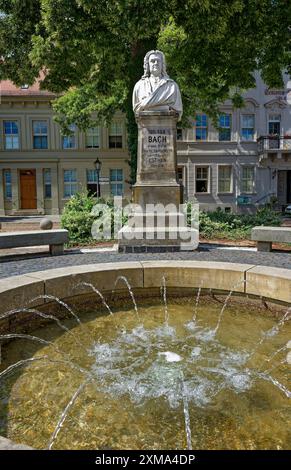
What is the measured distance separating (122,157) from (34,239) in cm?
2464

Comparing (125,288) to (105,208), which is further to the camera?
(105,208)

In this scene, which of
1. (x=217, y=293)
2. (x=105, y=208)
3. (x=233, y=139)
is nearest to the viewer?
(x=217, y=293)

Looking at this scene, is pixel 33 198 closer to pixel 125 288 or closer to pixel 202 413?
pixel 125 288

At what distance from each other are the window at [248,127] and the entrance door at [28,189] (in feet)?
58.0

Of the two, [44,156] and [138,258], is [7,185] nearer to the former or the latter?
[44,156]

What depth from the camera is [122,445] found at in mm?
2422

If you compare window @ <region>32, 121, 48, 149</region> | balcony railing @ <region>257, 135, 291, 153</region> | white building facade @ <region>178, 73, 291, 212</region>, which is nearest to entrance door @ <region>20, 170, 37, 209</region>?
window @ <region>32, 121, 48, 149</region>

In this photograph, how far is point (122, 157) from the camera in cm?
3144

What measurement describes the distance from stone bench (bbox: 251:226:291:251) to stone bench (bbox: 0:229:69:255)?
4.03 metres

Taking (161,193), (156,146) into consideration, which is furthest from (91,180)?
(161,193)

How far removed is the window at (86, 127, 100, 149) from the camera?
31422 millimetres

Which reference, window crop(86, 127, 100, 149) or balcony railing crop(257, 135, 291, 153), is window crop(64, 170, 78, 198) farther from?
balcony railing crop(257, 135, 291, 153)

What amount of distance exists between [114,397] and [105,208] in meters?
8.97
